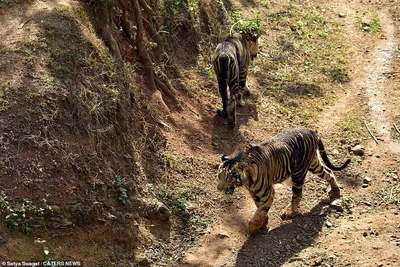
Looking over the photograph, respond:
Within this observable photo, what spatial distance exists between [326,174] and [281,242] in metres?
1.53

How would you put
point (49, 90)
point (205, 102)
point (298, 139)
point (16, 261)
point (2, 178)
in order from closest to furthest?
point (16, 261)
point (2, 178)
point (49, 90)
point (298, 139)
point (205, 102)

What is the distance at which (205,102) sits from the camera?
40.2 ft

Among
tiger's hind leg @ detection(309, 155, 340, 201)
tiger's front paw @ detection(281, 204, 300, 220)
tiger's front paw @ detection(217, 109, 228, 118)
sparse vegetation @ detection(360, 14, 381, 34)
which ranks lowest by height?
tiger's front paw @ detection(281, 204, 300, 220)

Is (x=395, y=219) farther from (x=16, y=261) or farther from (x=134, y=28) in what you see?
(x=134, y=28)

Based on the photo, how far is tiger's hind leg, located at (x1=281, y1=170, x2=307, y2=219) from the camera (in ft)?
29.7

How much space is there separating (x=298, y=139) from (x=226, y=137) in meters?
2.58

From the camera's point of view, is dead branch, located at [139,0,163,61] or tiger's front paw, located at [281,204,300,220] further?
dead branch, located at [139,0,163,61]

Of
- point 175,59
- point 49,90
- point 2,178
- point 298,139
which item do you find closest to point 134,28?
point 175,59

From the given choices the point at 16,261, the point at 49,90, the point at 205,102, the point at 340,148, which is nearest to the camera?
the point at 16,261

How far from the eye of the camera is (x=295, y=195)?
9.09 meters

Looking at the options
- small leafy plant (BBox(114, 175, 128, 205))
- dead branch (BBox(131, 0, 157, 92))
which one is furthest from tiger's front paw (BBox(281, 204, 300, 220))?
dead branch (BBox(131, 0, 157, 92))

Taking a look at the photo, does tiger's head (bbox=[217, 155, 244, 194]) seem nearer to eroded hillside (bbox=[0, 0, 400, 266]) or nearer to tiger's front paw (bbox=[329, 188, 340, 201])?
eroded hillside (bbox=[0, 0, 400, 266])

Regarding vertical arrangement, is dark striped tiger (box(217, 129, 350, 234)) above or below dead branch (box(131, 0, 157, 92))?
below

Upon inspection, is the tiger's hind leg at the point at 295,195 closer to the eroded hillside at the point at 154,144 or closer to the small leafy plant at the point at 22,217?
the eroded hillside at the point at 154,144
